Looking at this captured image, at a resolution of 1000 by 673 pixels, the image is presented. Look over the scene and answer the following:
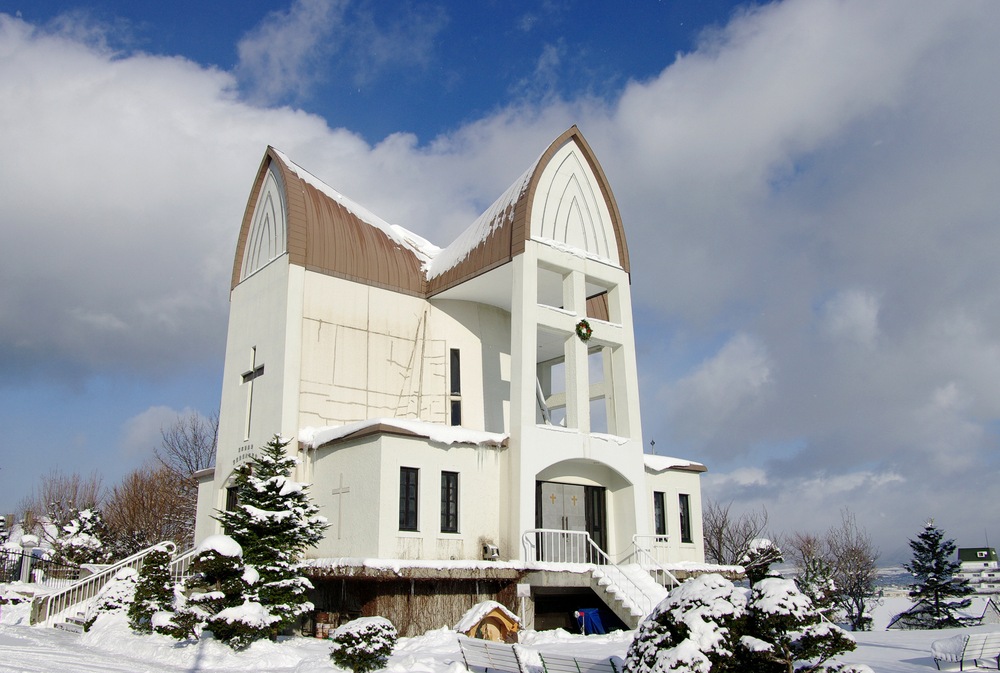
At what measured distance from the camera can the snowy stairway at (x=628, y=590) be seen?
19.5 m

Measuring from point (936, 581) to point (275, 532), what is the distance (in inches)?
1079

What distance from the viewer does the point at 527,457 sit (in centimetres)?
2167

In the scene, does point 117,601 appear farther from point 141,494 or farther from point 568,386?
point 141,494

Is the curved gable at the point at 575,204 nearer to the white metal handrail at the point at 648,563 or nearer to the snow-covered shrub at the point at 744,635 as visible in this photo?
the white metal handrail at the point at 648,563

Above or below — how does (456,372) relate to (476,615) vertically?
above

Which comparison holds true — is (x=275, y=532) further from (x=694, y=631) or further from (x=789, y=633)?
(x=789, y=633)

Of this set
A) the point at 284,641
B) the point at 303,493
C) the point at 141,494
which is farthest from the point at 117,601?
the point at 141,494

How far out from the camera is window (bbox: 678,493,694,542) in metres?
26.6

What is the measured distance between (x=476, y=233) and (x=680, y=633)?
18423 millimetres

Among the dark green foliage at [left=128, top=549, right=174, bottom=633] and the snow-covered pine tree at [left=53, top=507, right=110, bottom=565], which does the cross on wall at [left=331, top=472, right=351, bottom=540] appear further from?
the snow-covered pine tree at [left=53, top=507, right=110, bottom=565]

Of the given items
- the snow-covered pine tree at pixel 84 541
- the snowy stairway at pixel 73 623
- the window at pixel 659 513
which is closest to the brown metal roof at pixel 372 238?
the window at pixel 659 513

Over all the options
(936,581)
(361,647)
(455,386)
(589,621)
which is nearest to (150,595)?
(361,647)

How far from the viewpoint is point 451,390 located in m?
26.1

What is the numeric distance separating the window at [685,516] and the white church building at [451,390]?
1.9 inches
